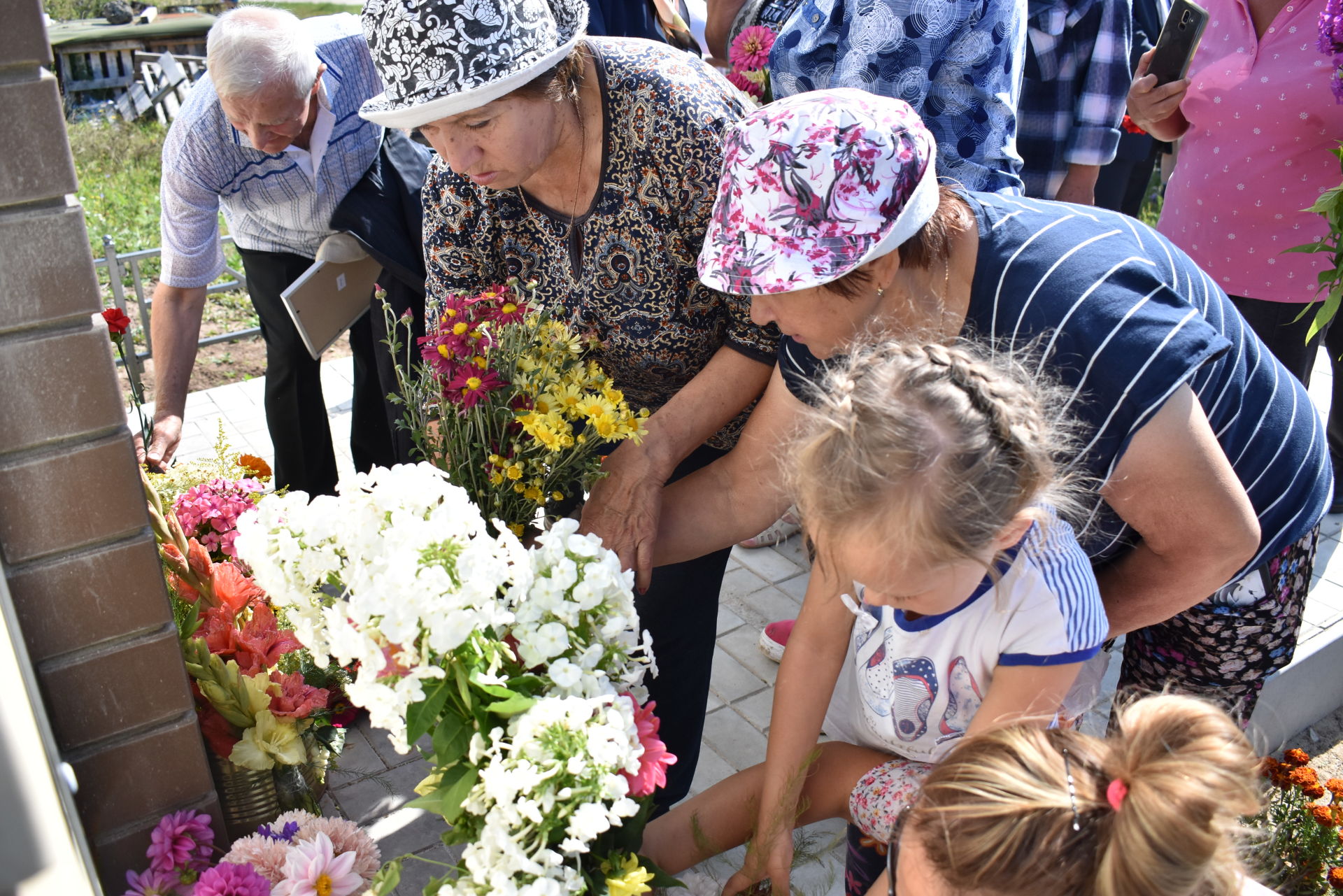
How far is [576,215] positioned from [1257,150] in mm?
2041

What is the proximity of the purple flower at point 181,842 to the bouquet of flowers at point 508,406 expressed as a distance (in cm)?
63

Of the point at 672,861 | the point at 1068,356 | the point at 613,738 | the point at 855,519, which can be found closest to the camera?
the point at 613,738

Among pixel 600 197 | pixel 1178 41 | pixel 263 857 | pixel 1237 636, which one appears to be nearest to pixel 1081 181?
pixel 1178 41

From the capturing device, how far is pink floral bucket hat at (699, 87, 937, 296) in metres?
1.28

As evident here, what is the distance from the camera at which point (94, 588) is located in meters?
1.35

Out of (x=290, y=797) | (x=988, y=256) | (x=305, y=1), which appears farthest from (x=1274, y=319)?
(x=305, y=1)

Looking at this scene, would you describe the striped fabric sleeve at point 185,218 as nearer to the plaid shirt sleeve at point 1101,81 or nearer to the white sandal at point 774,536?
the white sandal at point 774,536

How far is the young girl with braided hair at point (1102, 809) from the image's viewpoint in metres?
0.96

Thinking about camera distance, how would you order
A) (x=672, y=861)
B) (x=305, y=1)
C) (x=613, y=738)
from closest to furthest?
(x=613, y=738)
(x=672, y=861)
(x=305, y=1)

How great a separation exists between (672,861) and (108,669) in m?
0.90

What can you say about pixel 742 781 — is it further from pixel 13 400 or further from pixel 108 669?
pixel 13 400

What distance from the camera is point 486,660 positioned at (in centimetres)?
113

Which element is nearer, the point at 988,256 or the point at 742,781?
the point at 988,256

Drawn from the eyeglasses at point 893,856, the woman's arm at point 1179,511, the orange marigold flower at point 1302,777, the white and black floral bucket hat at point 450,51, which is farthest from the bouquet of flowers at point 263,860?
the orange marigold flower at point 1302,777
